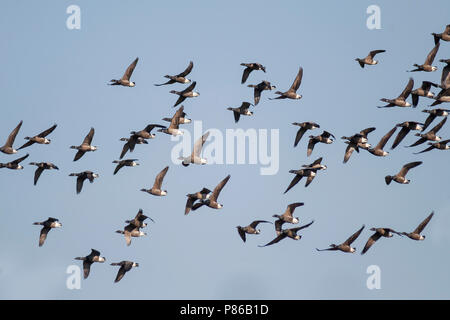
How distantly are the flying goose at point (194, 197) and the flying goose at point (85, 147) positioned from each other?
24.3 feet

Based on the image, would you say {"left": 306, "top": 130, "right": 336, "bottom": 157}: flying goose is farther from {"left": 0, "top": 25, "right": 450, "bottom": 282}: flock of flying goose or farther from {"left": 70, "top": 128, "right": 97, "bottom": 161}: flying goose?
{"left": 70, "top": 128, "right": 97, "bottom": 161}: flying goose

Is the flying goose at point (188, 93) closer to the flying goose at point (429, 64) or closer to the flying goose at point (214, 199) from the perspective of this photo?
the flying goose at point (214, 199)

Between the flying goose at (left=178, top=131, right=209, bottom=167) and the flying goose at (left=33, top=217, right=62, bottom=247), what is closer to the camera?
the flying goose at (left=178, top=131, right=209, bottom=167)

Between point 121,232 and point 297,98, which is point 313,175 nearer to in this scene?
point 297,98

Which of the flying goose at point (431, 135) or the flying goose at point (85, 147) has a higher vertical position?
the flying goose at point (85, 147)

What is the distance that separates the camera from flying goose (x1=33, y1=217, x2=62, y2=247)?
85.7m

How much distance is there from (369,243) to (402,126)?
8.24 meters

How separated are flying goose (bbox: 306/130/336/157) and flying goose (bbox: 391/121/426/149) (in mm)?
4269

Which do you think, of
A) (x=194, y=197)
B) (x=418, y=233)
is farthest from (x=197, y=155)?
(x=418, y=233)

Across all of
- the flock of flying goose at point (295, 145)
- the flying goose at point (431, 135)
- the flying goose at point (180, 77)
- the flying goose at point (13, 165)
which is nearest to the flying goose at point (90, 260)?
the flock of flying goose at point (295, 145)

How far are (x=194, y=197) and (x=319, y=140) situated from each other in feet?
30.7

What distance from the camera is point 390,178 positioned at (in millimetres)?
83312

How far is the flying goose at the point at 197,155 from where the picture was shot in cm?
8308

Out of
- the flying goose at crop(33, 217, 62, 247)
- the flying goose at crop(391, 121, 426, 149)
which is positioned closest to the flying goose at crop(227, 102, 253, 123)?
the flying goose at crop(391, 121, 426, 149)
